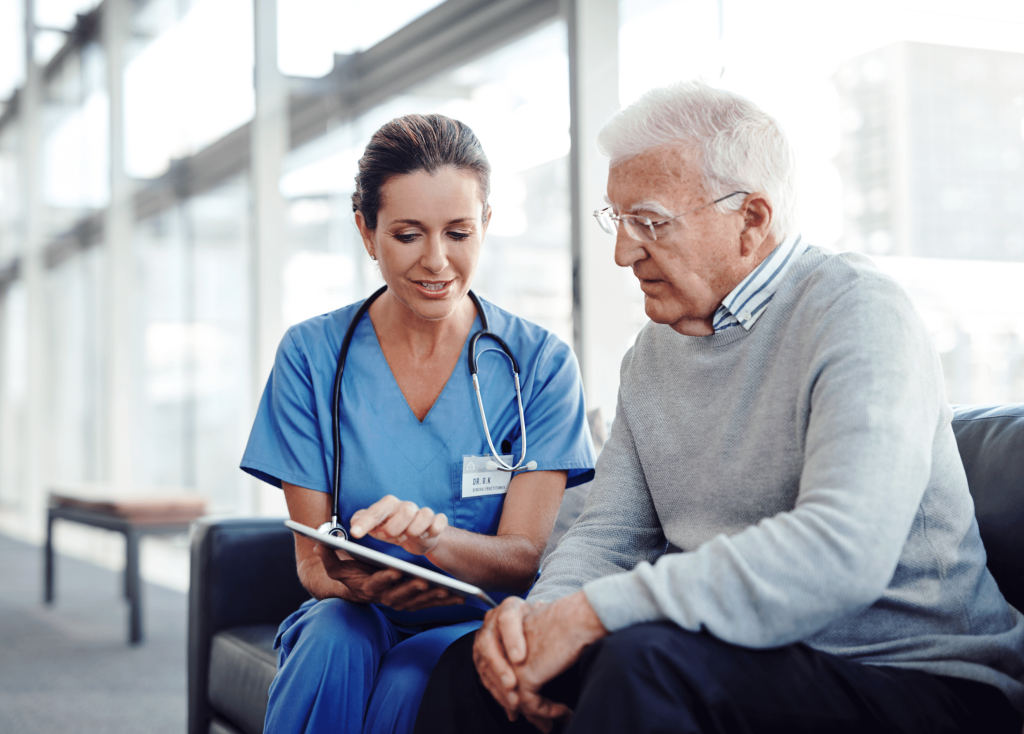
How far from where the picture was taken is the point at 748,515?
1.07 m

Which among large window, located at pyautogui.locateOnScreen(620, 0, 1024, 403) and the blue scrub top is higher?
large window, located at pyautogui.locateOnScreen(620, 0, 1024, 403)

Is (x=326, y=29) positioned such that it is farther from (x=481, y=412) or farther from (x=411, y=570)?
(x=411, y=570)

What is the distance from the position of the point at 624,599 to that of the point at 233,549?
123 centimetres

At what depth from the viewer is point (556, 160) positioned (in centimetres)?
272

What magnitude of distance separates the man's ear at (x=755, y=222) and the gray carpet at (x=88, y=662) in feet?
6.33

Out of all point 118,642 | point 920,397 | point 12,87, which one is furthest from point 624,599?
point 12,87

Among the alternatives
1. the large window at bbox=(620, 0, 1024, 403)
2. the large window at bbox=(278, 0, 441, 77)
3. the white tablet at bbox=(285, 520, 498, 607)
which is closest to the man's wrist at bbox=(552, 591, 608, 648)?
the white tablet at bbox=(285, 520, 498, 607)

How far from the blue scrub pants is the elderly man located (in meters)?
0.09

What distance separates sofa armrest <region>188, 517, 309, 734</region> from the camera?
1863 mm

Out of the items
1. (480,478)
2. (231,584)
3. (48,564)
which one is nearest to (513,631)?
(480,478)

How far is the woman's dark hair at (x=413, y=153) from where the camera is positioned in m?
1.36

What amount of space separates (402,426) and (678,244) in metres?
0.53

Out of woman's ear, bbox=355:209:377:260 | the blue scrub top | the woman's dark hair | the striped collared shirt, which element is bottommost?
the blue scrub top

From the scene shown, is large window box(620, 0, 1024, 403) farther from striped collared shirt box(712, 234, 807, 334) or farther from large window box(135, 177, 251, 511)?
large window box(135, 177, 251, 511)
